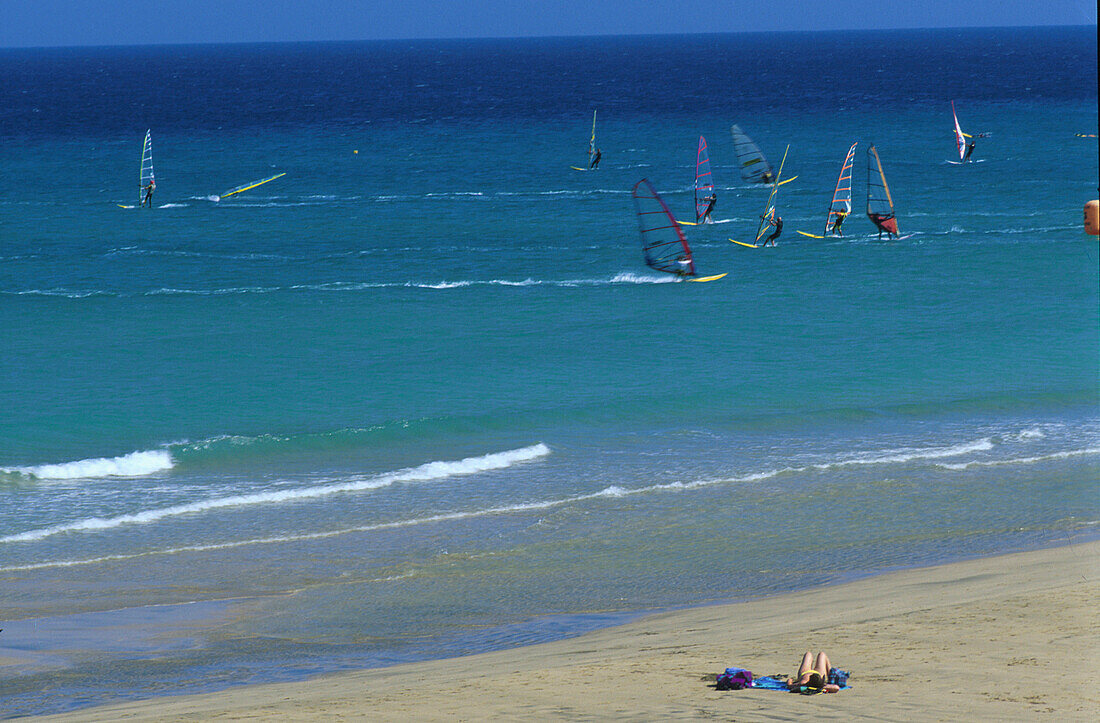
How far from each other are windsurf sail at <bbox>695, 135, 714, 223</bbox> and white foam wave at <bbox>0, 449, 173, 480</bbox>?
23471mm

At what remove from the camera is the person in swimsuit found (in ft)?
33.4

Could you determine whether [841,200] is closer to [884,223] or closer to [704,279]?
[884,223]

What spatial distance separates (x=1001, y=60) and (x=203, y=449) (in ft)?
606

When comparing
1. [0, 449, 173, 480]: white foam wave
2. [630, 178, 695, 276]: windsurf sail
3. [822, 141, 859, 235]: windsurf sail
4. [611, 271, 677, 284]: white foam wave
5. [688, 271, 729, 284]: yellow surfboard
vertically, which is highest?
[822, 141, 859, 235]: windsurf sail

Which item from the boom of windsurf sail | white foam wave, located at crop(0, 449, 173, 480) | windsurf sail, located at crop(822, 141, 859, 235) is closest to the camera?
white foam wave, located at crop(0, 449, 173, 480)

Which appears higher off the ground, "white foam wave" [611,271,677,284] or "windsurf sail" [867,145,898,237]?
"windsurf sail" [867,145,898,237]

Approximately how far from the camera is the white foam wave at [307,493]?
1762 centimetres

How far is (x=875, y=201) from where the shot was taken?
46688 millimetres

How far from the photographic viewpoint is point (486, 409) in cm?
2427

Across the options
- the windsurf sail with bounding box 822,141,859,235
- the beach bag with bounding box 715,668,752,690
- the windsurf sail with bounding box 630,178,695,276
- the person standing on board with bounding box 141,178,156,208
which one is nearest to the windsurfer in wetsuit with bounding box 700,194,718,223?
the windsurf sail with bounding box 630,178,695,276

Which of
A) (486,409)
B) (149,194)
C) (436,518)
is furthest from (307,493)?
(149,194)

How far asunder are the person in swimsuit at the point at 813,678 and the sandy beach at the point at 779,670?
0.13 m

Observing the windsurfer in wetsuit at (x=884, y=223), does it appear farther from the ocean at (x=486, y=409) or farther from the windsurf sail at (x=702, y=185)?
the windsurf sail at (x=702, y=185)

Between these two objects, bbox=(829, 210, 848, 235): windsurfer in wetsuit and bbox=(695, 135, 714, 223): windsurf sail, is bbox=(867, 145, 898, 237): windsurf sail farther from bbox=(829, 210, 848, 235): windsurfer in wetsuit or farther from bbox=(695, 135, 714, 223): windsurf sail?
bbox=(695, 135, 714, 223): windsurf sail
